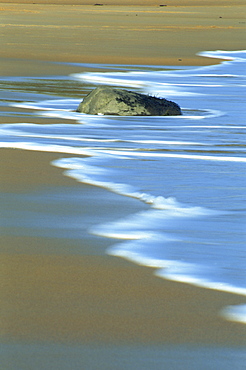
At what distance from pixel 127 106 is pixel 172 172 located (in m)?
4.17

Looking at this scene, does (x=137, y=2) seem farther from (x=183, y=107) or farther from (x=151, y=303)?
(x=151, y=303)

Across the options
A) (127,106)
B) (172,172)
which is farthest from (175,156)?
(127,106)

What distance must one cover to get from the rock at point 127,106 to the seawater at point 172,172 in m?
0.20

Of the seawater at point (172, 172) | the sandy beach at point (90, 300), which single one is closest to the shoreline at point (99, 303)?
the sandy beach at point (90, 300)

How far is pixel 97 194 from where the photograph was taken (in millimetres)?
6559

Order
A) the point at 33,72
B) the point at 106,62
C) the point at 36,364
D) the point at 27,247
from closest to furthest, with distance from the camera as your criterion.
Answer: the point at 36,364 < the point at 27,247 < the point at 33,72 < the point at 106,62

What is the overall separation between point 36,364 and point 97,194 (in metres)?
3.26

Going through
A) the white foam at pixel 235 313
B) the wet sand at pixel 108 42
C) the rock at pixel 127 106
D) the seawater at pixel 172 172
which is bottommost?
the white foam at pixel 235 313

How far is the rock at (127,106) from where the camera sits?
11.6 metres

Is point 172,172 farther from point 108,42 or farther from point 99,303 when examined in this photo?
point 108,42

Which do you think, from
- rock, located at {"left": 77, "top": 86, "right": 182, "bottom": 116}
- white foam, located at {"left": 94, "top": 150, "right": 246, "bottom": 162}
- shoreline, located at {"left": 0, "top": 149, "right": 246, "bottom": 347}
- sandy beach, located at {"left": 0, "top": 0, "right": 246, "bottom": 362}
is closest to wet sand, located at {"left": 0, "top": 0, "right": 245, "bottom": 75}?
rock, located at {"left": 77, "top": 86, "right": 182, "bottom": 116}

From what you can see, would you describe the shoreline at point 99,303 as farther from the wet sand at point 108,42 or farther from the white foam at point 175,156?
the wet sand at point 108,42

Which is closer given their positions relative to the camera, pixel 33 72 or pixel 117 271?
pixel 117 271

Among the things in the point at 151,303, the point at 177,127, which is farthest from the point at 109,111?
the point at 151,303
